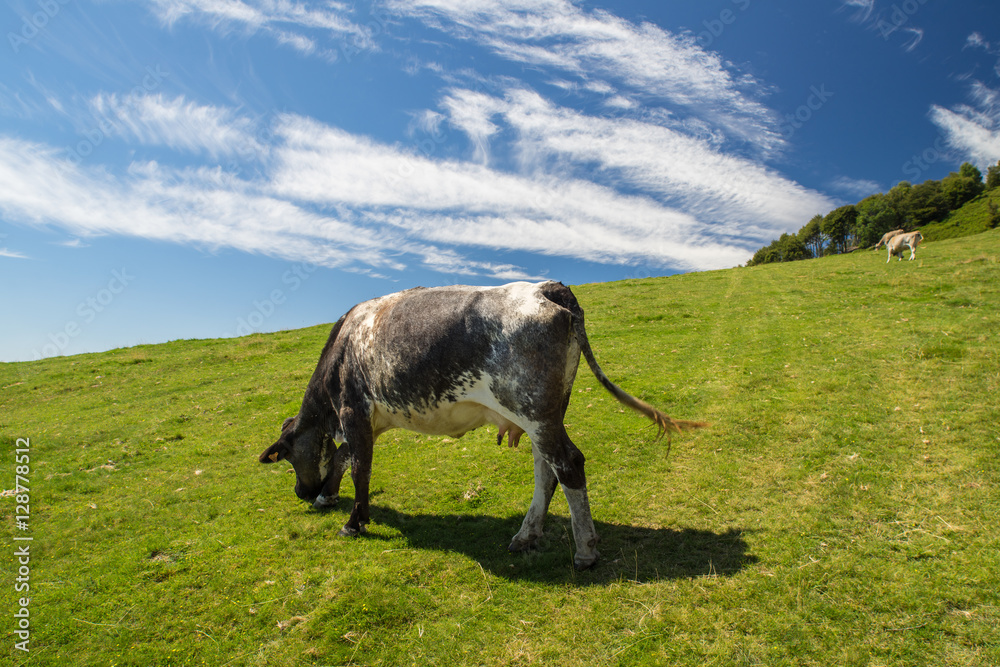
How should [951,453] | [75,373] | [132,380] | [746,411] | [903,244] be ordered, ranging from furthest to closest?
[903,244], [75,373], [132,380], [746,411], [951,453]

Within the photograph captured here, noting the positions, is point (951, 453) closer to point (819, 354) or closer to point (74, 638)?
point (819, 354)

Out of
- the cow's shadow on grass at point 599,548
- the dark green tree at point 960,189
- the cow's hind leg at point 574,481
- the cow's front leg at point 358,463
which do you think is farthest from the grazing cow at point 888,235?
the dark green tree at point 960,189

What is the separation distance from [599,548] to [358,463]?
348 cm

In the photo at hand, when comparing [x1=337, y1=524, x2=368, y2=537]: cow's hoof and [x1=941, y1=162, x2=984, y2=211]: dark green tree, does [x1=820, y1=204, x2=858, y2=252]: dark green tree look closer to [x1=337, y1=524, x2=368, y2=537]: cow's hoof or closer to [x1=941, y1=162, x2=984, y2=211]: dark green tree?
[x1=941, y1=162, x2=984, y2=211]: dark green tree

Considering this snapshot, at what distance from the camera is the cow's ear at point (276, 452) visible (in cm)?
806

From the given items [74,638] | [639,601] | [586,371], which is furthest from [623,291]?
[74,638]

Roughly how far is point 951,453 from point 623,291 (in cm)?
2423

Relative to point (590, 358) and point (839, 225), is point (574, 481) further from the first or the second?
point (839, 225)

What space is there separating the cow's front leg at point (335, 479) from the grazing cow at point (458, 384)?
2 cm

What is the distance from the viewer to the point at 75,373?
2081cm

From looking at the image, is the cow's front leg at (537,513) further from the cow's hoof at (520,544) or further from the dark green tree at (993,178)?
the dark green tree at (993,178)

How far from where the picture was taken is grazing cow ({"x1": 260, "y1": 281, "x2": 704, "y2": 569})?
567 centimetres

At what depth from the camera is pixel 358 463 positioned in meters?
7.14

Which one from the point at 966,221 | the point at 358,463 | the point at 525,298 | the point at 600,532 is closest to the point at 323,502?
the point at 358,463
